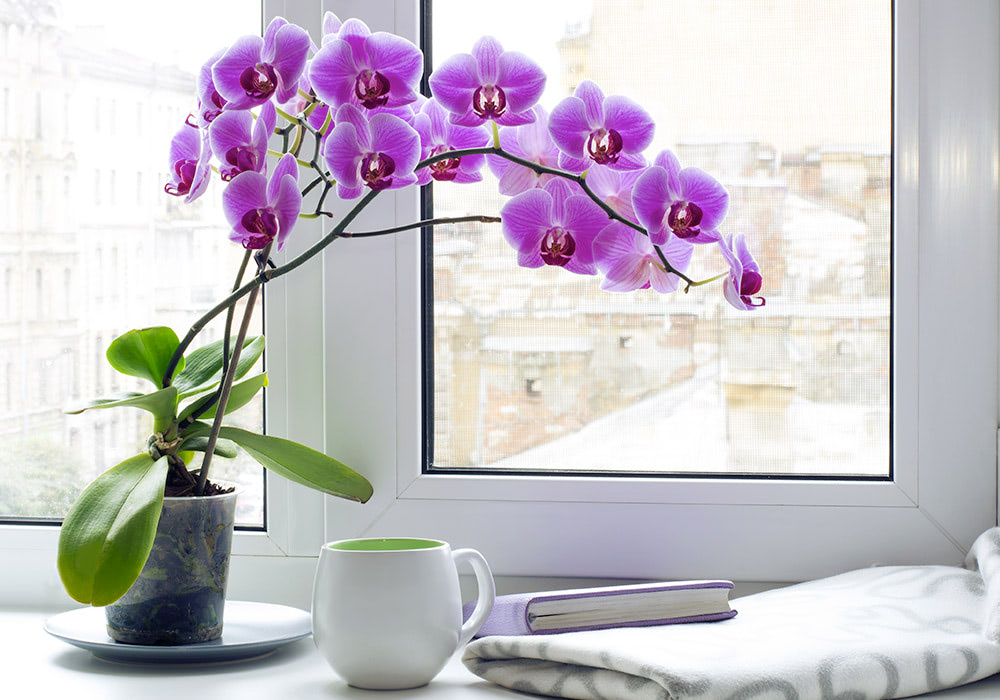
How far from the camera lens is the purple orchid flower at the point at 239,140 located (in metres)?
0.69

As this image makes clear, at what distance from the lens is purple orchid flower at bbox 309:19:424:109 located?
688mm

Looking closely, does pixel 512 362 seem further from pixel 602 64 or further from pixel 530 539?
pixel 602 64

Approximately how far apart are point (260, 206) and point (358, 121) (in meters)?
0.10

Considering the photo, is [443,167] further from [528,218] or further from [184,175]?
[184,175]

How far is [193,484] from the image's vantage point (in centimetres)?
81

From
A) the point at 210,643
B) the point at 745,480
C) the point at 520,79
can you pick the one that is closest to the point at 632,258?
the point at 520,79

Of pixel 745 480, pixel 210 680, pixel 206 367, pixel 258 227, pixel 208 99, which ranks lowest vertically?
pixel 210 680

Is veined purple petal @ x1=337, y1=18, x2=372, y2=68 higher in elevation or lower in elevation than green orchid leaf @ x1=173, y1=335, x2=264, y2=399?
higher

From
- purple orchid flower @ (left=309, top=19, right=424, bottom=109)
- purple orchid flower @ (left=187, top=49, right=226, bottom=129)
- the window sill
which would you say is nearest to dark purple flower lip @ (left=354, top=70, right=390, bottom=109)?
purple orchid flower @ (left=309, top=19, right=424, bottom=109)

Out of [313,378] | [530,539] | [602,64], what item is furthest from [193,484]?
[602,64]

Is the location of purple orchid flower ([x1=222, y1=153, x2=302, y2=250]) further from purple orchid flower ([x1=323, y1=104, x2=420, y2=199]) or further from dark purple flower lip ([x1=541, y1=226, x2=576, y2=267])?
A: dark purple flower lip ([x1=541, y1=226, x2=576, y2=267])

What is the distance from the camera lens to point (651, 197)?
67cm

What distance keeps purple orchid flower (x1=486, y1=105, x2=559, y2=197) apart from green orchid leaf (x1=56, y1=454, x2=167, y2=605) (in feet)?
1.21

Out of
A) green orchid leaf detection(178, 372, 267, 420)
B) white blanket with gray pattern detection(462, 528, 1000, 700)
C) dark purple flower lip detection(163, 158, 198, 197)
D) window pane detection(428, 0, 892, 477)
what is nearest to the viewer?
white blanket with gray pattern detection(462, 528, 1000, 700)
